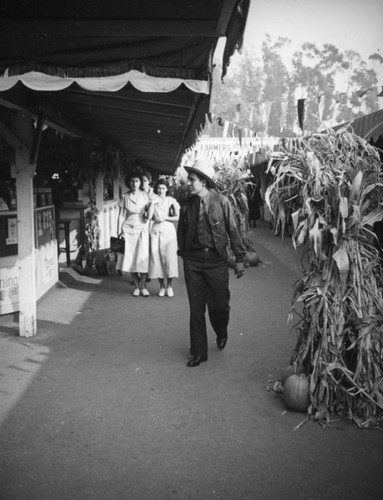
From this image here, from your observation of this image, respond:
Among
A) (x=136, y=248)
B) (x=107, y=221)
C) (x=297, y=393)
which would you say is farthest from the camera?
(x=107, y=221)

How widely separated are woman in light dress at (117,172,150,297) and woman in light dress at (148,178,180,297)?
16 cm

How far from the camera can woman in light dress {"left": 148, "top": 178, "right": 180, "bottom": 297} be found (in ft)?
27.1

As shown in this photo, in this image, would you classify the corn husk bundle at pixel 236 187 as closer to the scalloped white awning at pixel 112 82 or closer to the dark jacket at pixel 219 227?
the dark jacket at pixel 219 227

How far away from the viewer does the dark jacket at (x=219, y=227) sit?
522 centimetres

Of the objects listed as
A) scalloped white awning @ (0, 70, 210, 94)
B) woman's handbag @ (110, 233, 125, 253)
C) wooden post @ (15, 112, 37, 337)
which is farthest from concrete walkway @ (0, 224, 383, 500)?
woman's handbag @ (110, 233, 125, 253)

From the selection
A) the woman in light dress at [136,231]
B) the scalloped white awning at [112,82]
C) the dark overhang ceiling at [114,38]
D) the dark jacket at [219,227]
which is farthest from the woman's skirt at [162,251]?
the scalloped white awning at [112,82]

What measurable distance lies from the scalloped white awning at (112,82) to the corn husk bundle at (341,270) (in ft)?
3.11

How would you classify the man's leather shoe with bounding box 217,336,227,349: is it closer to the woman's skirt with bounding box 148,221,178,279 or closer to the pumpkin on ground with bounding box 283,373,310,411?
the pumpkin on ground with bounding box 283,373,310,411

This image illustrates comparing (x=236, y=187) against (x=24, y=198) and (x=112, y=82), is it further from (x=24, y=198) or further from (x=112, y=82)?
(x=112, y=82)

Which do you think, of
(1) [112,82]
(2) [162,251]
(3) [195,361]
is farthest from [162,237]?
(1) [112,82]

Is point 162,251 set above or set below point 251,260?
above

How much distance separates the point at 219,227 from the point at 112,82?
1.89 m

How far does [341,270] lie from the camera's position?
3969 millimetres

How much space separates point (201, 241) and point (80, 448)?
2372 mm
